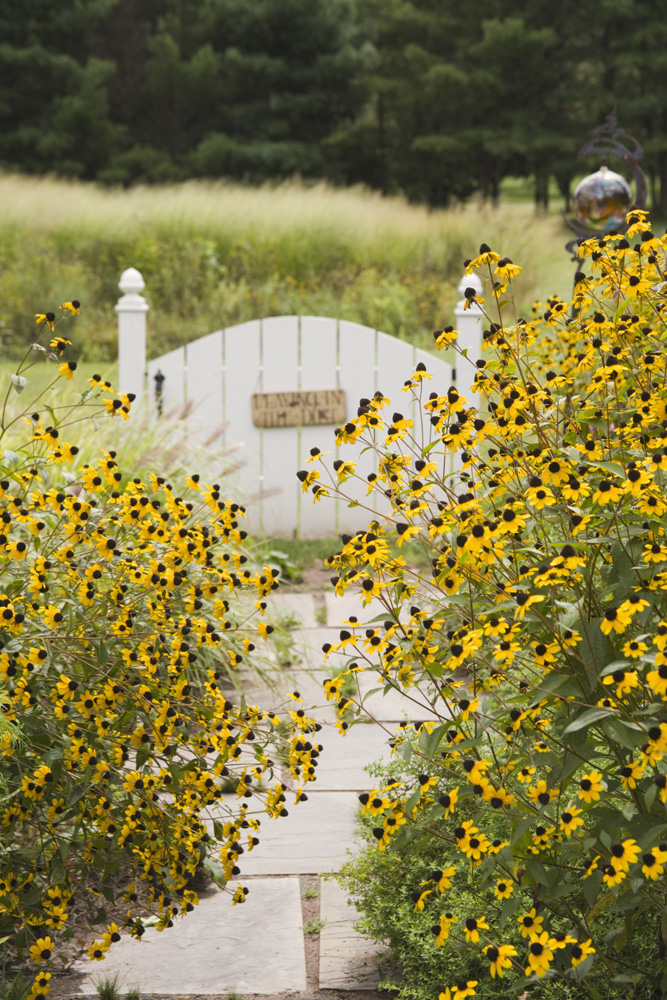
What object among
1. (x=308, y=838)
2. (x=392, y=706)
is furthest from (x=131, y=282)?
(x=308, y=838)

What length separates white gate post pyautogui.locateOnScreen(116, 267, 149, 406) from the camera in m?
5.06

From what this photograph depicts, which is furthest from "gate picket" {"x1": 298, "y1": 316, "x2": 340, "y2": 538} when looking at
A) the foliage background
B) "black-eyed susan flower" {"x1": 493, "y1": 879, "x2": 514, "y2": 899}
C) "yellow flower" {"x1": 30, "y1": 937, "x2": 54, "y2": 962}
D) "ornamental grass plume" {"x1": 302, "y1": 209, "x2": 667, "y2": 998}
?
the foliage background

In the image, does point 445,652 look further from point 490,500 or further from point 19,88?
point 19,88

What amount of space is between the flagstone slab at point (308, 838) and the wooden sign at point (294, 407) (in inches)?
103

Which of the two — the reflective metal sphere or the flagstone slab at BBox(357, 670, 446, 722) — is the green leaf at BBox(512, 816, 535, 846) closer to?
the flagstone slab at BBox(357, 670, 446, 722)

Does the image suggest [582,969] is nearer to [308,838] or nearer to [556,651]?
[556,651]

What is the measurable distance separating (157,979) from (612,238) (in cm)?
174

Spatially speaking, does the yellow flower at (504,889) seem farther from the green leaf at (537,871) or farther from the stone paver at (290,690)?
the stone paver at (290,690)

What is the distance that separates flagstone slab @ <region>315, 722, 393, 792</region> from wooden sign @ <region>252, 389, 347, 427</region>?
219cm

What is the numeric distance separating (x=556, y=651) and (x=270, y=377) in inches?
151

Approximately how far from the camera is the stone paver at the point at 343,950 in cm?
213

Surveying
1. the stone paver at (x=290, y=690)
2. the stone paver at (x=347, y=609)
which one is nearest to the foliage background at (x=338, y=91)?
the stone paver at (x=347, y=609)

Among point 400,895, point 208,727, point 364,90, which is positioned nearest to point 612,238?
point 208,727

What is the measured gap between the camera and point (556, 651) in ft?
5.18
